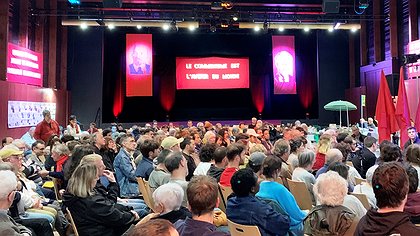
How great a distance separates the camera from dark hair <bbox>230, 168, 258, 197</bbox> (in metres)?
3.05

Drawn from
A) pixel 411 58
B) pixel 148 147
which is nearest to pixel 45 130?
pixel 148 147

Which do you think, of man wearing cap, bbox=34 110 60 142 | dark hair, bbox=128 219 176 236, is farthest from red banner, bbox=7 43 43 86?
dark hair, bbox=128 219 176 236

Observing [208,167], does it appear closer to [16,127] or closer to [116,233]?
[116,233]

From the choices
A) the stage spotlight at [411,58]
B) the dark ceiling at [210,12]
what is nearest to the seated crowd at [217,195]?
the stage spotlight at [411,58]

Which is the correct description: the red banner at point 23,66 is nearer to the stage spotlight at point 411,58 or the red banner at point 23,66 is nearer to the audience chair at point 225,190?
the audience chair at point 225,190

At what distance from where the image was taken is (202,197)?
2.54m

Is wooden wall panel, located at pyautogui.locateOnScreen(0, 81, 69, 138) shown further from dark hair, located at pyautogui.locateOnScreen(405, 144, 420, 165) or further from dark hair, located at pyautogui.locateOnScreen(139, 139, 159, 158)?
dark hair, located at pyautogui.locateOnScreen(405, 144, 420, 165)

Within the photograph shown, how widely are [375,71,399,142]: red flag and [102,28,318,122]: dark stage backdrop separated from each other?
11.1m

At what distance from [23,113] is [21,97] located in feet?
1.75

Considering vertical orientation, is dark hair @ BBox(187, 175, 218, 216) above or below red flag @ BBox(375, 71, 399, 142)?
below

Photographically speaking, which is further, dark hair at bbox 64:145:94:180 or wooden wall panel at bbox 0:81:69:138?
wooden wall panel at bbox 0:81:69:138

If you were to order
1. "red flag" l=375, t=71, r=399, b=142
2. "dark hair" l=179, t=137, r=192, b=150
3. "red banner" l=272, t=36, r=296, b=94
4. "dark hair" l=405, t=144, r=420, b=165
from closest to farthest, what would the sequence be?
"dark hair" l=405, t=144, r=420, b=165
"dark hair" l=179, t=137, r=192, b=150
"red flag" l=375, t=71, r=399, b=142
"red banner" l=272, t=36, r=296, b=94

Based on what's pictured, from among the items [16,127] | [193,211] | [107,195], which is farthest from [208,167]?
[16,127]

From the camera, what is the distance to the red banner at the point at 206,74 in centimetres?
1752
